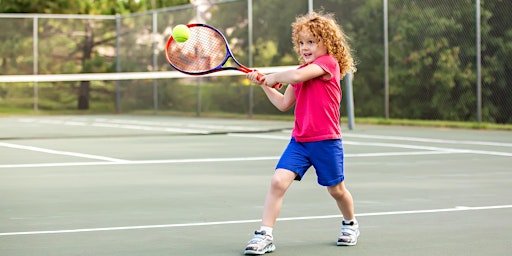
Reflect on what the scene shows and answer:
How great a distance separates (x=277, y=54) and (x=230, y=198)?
1708cm

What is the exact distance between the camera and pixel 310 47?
6.89m

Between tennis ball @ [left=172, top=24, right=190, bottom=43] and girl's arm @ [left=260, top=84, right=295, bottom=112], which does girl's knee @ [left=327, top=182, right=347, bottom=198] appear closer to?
girl's arm @ [left=260, top=84, right=295, bottom=112]

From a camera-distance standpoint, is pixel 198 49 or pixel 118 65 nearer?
pixel 198 49

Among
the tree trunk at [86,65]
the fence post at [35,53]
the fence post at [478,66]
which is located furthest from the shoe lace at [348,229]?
the tree trunk at [86,65]

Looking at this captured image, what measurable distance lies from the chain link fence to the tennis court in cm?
→ 383

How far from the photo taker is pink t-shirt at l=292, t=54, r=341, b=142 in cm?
685

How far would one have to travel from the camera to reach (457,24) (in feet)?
69.8

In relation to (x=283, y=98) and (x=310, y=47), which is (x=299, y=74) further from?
(x=283, y=98)

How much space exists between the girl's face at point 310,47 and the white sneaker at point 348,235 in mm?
963

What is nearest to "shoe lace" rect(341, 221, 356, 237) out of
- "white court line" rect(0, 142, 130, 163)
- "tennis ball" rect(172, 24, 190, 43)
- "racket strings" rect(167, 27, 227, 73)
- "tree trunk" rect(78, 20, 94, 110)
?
"tennis ball" rect(172, 24, 190, 43)

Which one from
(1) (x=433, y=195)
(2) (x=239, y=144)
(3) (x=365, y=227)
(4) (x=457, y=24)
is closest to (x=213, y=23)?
(4) (x=457, y=24)

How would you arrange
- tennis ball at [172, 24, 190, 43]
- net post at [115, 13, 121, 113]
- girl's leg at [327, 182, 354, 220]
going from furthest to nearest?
net post at [115, 13, 121, 113], tennis ball at [172, 24, 190, 43], girl's leg at [327, 182, 354, 220]

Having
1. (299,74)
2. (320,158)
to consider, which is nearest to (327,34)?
(299,74)

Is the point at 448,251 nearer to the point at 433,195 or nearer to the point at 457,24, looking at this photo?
the point at 433,195
